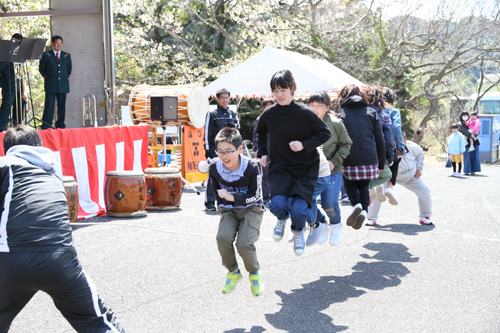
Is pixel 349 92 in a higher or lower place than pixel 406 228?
higher

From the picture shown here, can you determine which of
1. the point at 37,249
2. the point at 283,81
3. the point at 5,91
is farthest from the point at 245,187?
the point at 5,91

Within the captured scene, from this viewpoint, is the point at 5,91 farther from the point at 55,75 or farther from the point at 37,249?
the point at 37,249

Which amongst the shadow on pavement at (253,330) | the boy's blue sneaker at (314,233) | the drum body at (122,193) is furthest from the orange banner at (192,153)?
the shadow on pavement at (253,330)

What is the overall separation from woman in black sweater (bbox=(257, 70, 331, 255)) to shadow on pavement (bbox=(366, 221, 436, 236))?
337cm

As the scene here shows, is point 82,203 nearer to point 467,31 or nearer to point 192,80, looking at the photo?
point 192,80

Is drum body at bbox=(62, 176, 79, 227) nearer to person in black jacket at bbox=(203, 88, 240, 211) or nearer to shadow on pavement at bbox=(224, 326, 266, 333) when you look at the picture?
person in black jacket at bbox=(203, 88, 240, 211)

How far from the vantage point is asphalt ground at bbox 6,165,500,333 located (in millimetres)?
4312

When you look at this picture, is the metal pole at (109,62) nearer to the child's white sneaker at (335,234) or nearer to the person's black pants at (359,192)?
the person's black pants at (359,192)

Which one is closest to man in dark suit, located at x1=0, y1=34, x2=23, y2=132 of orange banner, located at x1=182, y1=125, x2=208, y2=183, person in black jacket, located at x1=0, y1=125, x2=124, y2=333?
orange banner, located at x1=182, y1=125, x2=208, y2=183

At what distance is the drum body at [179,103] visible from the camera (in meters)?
14.0

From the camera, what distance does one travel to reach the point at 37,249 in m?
3.01

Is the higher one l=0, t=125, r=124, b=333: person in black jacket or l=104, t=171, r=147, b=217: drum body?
l=0, t=125, r=124, b=333: person in black jacket

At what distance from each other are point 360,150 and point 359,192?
55 cm

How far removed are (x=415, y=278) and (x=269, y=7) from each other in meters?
19.2
